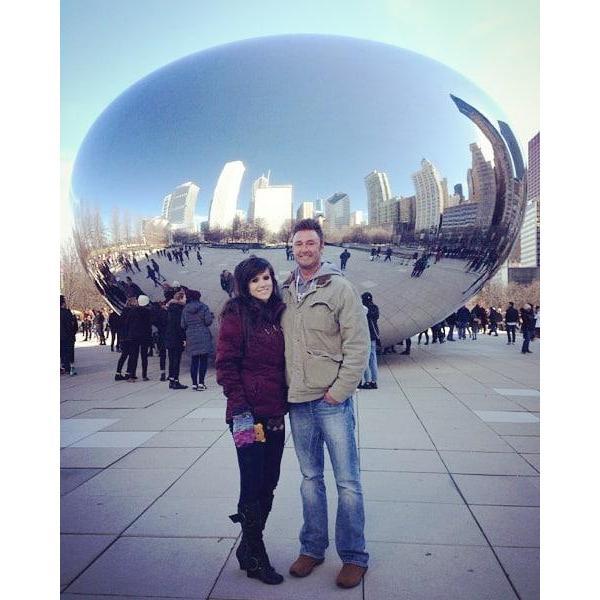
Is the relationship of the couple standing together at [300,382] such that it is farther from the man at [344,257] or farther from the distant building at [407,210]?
the distant building at [407,210]

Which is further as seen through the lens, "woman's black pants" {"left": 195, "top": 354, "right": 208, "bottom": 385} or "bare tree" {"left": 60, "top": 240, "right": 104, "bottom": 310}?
"bare tree" {"left": 60, "top": 240, "right": 104, "bottom": 310}

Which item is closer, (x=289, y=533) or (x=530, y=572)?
(x=530, y=572)

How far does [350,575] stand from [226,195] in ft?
15.7

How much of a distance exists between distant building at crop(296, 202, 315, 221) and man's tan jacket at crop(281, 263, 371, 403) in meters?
3.94

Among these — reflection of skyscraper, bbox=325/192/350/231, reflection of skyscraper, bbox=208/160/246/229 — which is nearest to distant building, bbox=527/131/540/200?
reflection of skyscraper, bbox=325/192/350/231

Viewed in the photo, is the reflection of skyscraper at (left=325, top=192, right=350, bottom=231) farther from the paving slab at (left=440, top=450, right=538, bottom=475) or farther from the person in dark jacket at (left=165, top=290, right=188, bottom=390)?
the paving slab at (left=440, top=450, right=538, bottom=475)

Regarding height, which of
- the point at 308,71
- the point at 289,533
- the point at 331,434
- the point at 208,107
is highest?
the point at 308,71

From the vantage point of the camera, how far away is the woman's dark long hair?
104 inches

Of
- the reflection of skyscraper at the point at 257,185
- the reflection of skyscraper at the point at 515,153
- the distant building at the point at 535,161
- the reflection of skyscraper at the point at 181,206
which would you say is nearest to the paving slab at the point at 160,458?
the distant building at the point at 535,161
